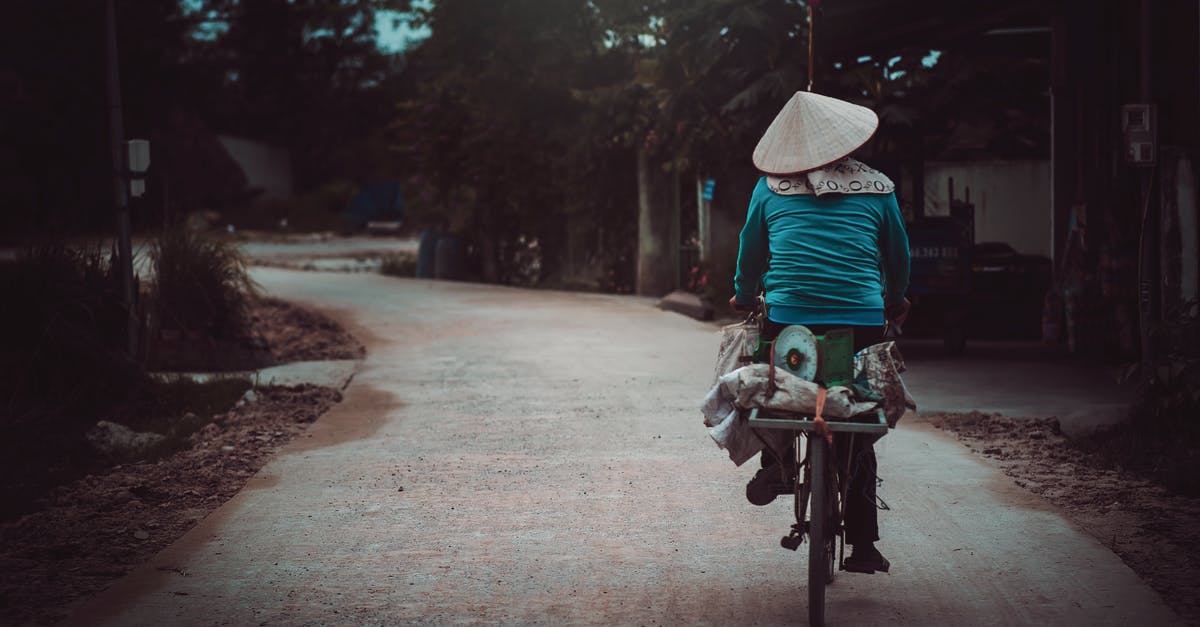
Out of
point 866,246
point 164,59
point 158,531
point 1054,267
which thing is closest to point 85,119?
point 164,59

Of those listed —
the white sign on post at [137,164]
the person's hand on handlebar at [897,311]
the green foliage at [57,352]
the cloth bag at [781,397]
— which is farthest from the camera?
the white sign on post at [137,164]

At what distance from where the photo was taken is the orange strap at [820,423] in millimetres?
4930

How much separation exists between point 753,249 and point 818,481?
111 centimetres

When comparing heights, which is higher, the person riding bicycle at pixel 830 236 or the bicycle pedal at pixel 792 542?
the person riding bicycle at pixel 830 236

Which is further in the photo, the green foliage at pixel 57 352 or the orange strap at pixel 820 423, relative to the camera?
the green foliage at pixel 57 352

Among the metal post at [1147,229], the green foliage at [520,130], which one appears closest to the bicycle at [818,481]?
the metal post at [1147,229]

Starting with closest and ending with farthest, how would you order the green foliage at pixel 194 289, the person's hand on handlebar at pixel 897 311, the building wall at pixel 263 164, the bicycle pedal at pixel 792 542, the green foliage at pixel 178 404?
the bicycle pedal at pixel 792 542
the person's hand on handlebar at pixel 897 311
the green foliage at pixel 178 404
the green foliage at pixel 194 289
the building wall at pixel 263 164

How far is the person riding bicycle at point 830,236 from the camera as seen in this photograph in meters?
5.31

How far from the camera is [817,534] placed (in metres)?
4.90

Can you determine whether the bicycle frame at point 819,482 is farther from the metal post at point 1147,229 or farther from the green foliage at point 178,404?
the metal post at point 1147,229

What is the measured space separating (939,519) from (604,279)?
1750cm

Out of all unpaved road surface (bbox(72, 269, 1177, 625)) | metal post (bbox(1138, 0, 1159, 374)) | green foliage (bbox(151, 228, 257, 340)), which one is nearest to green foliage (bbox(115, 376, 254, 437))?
unpaved road surface (bbox(72, 269, 1177, 625))

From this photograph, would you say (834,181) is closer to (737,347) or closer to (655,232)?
(737,347)

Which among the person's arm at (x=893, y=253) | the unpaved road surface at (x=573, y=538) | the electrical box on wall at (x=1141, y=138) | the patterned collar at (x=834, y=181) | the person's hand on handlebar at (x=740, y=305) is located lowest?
the unpaved road surface at (x=573, y=538)
